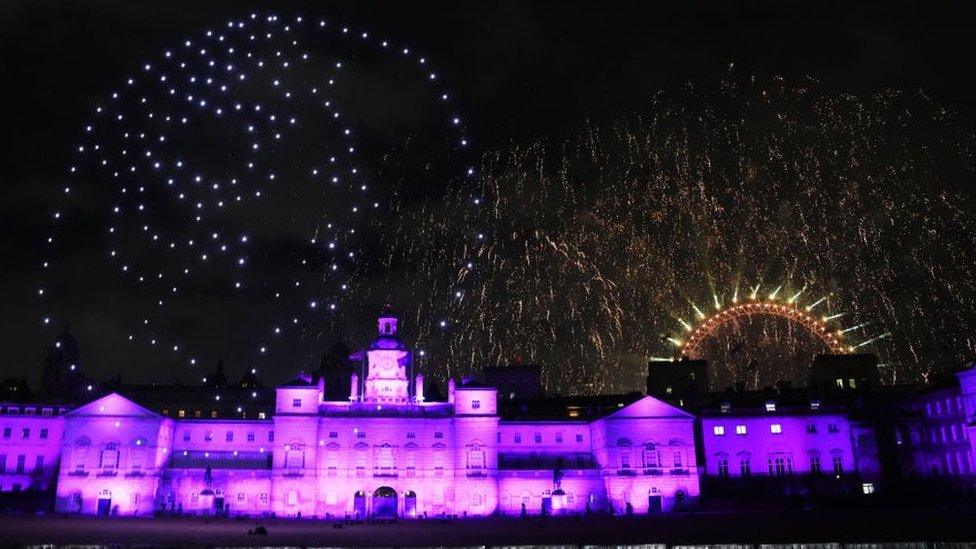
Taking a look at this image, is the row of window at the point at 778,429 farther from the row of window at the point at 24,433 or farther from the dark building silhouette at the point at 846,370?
the row of window at the point at 24,433

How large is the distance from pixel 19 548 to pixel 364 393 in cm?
4196

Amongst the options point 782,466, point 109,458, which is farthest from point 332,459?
point 782,466

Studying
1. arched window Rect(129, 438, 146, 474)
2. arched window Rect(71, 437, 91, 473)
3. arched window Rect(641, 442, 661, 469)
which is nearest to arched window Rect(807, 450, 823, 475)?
arched window Rect(641, 442, 661, 469)

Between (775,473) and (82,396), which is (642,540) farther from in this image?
(82,396)

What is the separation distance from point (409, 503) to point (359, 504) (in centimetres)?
439

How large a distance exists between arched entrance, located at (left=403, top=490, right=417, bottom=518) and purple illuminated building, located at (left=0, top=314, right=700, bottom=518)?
0.31 feet

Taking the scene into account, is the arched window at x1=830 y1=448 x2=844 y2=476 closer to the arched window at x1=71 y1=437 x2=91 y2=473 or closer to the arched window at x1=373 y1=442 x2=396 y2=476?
the arched window at x1=373 y1=442 x2=396 y2=476

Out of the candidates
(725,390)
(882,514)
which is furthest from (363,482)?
(725,390)

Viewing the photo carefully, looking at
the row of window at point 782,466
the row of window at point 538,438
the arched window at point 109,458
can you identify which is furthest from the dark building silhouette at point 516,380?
the arched window at point 109,458

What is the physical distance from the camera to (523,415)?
3588 inches

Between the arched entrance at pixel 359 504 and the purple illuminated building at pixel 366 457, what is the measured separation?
0.15 metres

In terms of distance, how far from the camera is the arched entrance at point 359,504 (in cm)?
7241

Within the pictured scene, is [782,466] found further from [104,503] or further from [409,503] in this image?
[104,503]

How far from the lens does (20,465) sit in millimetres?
77438
